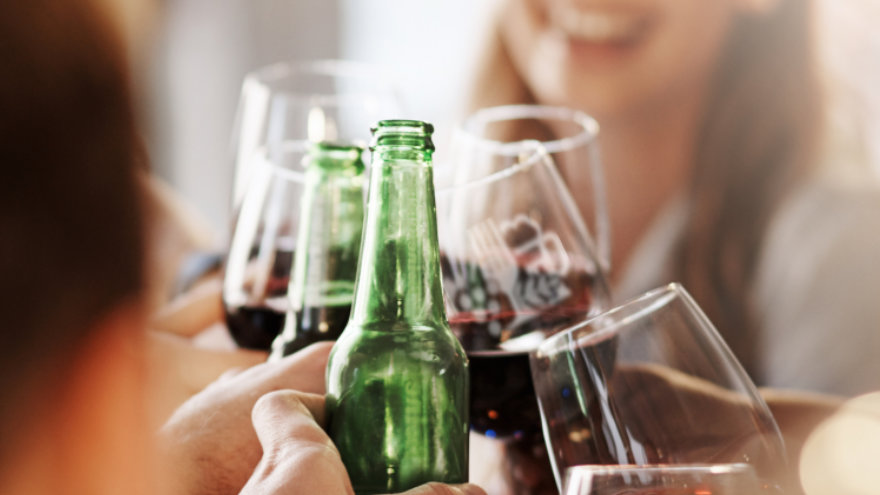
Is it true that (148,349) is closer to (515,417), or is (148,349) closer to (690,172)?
(515,417)

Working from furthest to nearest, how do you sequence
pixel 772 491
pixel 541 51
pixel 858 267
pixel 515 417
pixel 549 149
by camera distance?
pixel 541 51
pixel 858 267
pixel 549 149
pixel 515 417
pixel 772 491

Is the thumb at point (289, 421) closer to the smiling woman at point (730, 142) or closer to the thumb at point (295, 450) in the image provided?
the thumb at point (295, 450)

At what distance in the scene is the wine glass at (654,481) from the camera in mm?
419

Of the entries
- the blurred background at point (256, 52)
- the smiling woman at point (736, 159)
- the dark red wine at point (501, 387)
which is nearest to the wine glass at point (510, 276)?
the dark red wine at point (501, 387)

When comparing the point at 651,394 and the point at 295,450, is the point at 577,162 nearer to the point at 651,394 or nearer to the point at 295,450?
the point at 651,394

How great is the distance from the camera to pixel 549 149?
Answer: 3.13 feet

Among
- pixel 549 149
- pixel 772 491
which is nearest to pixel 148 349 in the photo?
pixel 772 491

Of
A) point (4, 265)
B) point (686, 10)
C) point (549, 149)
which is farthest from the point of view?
point (686, 10)

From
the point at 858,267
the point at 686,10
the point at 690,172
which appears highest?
the point at 686,10

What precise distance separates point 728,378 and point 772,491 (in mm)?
73

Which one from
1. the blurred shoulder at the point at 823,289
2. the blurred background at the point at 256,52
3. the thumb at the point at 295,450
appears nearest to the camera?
the thumb at the point at 295,450

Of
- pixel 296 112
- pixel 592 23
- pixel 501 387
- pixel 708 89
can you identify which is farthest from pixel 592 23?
pixel 501 387

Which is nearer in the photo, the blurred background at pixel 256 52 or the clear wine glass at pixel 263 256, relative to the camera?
the clear wine glass at pixel 263 256

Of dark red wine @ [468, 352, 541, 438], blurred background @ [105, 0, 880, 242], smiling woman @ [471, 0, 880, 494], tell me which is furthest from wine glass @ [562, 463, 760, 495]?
blurred background @ [105, 0, 880, 242]
